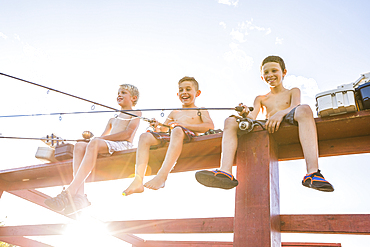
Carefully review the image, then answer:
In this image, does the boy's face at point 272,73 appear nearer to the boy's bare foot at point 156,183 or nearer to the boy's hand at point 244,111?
the boy's hand at point 244,111

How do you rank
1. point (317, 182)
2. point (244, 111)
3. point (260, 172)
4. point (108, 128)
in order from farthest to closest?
point (108, 128) → point (244, 111) → point (260, 172) → point (317, 182)

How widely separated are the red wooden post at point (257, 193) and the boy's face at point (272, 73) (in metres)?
0.74

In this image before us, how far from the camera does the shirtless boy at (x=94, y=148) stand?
118 inches

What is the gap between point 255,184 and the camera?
250cm

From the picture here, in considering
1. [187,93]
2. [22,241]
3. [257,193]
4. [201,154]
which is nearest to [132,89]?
[187,93]

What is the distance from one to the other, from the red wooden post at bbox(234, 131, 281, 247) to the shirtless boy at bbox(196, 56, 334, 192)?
0.11 meters

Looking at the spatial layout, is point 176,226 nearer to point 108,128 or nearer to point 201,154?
point 201,154

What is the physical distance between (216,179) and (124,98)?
88.3 inches

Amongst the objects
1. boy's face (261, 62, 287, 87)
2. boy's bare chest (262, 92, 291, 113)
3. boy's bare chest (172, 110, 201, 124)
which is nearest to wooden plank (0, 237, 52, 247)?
boy's bare chest (172, 110, 201, 124)

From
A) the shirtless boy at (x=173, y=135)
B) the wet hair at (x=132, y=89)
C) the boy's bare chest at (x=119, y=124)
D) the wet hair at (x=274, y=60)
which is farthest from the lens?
the wet hair at (x=132, y=89)

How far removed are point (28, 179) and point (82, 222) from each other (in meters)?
0.88

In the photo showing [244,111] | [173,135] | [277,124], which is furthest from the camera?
[173,135]

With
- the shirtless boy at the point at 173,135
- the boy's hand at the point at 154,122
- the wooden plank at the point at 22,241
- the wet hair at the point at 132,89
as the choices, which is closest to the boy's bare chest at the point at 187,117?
the shirtless boy at the point at 173,135

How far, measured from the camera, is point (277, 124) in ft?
8.70
